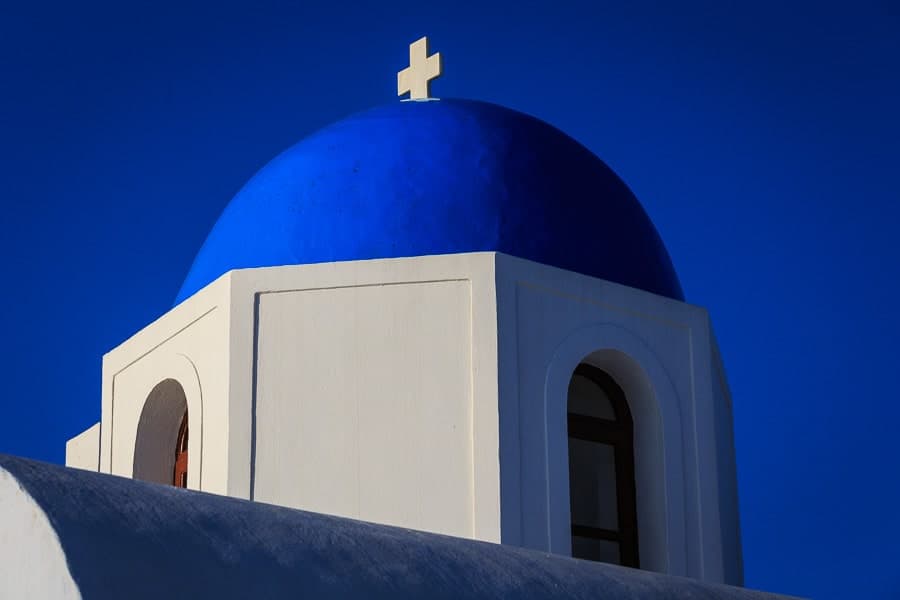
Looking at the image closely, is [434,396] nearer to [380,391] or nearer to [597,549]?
[380,391]

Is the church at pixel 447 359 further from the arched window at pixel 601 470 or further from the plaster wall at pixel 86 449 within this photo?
the plaster wall at pixel 86 449

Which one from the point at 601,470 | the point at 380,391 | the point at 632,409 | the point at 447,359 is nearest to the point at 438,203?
the point at 447,359

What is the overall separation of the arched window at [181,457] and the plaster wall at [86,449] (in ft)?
2.85

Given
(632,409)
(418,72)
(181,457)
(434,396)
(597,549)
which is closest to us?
(434,396)

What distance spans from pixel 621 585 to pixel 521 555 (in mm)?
352

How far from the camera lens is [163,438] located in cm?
908

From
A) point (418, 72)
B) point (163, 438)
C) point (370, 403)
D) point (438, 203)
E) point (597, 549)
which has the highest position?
point (418, 72)

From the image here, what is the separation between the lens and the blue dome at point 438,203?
28.0 feet

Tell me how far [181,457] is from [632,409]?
2311 mm

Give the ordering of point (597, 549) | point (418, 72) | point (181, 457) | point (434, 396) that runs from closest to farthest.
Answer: point (434, 396) < point (597, 549) < point (181, 457) < point (418, 72)

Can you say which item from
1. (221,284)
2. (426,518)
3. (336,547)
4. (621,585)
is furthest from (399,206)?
(336,547)

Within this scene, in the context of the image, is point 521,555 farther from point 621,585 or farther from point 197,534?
point 197,534

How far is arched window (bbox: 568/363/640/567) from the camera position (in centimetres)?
852

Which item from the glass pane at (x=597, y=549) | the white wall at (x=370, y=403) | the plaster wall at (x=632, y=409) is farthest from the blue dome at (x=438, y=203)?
the glass pane at (x=597, y=549)
